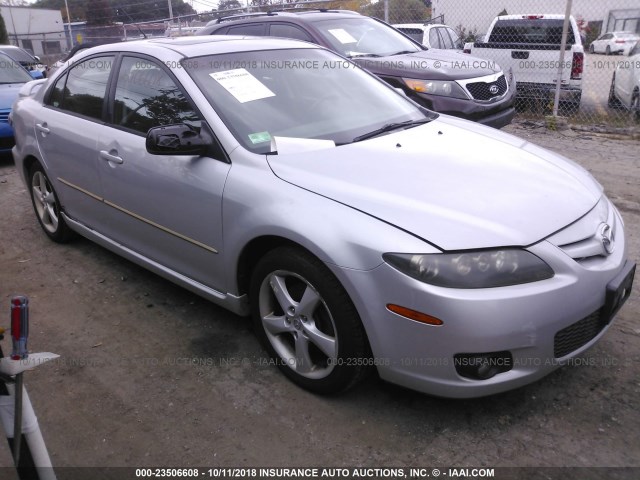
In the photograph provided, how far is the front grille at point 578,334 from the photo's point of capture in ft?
7.93

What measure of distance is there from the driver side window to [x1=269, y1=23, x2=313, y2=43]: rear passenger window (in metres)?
3.76

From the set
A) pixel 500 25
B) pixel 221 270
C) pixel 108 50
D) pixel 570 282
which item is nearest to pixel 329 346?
pixel 221 270

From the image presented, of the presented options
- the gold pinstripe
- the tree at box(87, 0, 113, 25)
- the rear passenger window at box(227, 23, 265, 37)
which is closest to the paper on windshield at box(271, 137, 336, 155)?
the gold pinstripe

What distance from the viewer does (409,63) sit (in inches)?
278

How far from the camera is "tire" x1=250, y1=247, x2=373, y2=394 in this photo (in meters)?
2.51

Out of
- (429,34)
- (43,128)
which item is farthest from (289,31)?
(429,34)

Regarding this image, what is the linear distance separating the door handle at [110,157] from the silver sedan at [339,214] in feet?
0.05

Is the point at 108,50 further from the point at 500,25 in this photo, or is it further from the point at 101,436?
the point at 500,25

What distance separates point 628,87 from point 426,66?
4377 mm

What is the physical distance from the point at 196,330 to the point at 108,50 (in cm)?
206

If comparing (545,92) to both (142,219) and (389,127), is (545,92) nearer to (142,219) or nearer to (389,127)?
(389,127)

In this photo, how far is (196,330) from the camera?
349 cm

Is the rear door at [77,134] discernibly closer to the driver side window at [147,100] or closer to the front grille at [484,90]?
the driver side window at [147,100]

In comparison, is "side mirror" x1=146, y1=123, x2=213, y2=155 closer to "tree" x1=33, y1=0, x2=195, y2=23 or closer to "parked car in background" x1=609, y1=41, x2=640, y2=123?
Answer: "parked car in background" x1=609, y1=41, x2=640, y2=123
